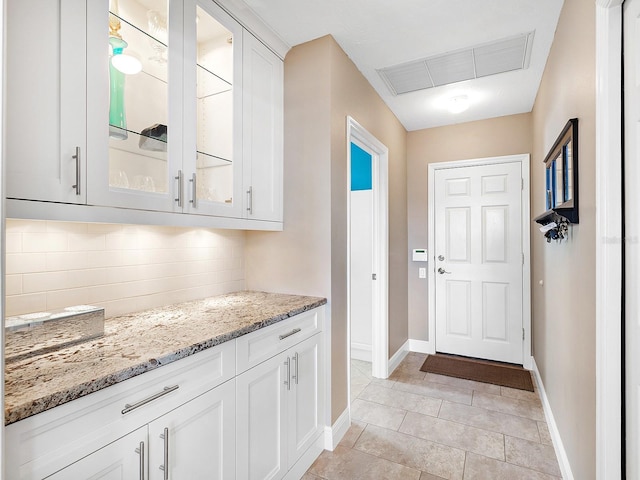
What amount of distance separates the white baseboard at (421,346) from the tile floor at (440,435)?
2.19 ft

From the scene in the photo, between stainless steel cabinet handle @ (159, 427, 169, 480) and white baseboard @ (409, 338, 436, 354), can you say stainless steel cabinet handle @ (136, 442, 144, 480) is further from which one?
white baseboard @ (409, 338, 436, 354)

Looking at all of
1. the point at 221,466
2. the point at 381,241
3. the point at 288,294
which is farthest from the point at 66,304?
the point at 381,241

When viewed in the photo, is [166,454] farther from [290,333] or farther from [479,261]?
[479,261]

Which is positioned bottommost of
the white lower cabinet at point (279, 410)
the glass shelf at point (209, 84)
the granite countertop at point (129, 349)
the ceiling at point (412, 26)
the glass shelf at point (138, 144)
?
the white lower cabinet at point (279, 410)

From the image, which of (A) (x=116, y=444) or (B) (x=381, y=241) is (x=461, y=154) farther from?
(A) (x=116, y=444)

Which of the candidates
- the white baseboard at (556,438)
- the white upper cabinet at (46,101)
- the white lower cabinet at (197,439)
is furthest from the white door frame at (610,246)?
the white upper cabinet at (46,101)

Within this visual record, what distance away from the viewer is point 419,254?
3846 mm

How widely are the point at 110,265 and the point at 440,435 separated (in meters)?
2.23

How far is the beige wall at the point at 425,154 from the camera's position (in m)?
3.51

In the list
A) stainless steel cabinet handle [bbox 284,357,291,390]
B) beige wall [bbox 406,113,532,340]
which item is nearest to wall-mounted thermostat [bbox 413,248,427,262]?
beige wall [bbox 406,113,532,340]

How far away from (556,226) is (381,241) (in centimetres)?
151

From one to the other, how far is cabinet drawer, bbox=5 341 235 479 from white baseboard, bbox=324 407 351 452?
1.14m

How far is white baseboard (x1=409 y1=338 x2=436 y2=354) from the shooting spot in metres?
3.79

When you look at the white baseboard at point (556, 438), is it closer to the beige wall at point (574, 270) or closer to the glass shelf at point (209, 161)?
the beige wall at point (574, 270)
